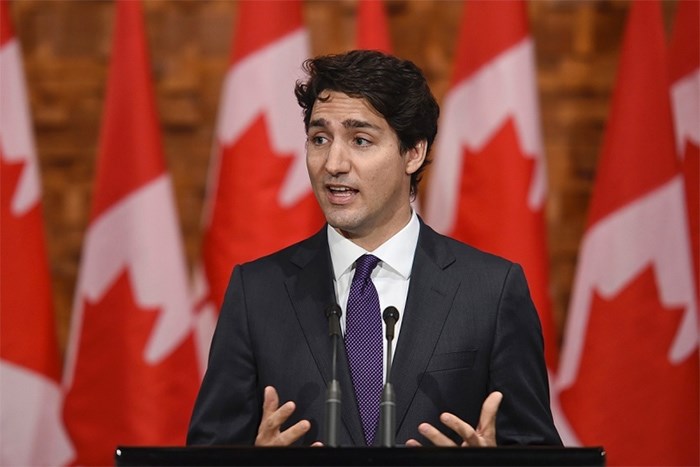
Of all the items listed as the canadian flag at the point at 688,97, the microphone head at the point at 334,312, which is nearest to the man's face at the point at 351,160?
the microphone head at the point at 334,312

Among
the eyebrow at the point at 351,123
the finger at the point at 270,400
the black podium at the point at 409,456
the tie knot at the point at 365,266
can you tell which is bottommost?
the black podium at the point at 409,456

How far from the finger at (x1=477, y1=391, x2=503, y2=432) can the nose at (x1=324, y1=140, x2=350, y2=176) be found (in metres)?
0.53

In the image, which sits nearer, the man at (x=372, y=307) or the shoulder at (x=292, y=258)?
the man at (x=372, y=307)

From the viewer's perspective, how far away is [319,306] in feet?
A: 6.73

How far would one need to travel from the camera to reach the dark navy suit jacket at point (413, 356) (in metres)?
1.95

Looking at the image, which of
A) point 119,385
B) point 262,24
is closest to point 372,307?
point 119,385

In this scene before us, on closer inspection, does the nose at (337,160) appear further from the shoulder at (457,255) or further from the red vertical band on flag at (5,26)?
the red vertical band on flag at (5,26)

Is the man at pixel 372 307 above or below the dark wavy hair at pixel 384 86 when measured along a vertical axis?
below

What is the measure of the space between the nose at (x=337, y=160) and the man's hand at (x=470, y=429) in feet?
1.71

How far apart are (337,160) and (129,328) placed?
62.9 inches

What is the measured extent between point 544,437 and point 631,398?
1.38m

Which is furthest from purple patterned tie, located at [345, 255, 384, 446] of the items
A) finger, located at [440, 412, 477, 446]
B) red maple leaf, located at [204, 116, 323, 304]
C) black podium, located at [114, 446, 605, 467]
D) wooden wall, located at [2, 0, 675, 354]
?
wooden wall, located at [2, 0, 675, 354]

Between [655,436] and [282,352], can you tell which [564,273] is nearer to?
[655,436]

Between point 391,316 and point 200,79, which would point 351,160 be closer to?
point 391,316
